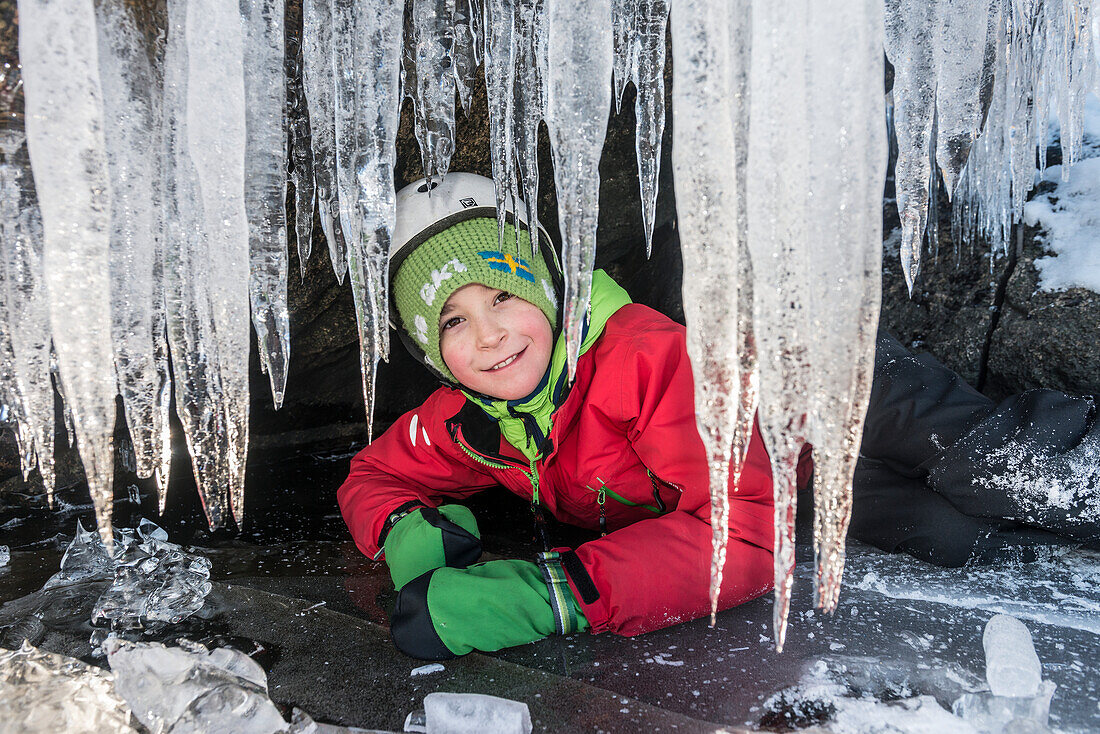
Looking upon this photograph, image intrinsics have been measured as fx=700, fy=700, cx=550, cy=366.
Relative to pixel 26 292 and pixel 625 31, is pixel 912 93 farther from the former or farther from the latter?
pixel 26 292

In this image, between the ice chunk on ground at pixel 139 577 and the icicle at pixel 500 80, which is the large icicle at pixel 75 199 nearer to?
the ice chunk on ground at pixel 139 577

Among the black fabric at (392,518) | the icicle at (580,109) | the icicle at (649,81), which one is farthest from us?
the black fabric at (392,518)

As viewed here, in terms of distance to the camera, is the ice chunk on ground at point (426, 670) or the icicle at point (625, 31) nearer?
the ice chunk on ground at point (426, 670)

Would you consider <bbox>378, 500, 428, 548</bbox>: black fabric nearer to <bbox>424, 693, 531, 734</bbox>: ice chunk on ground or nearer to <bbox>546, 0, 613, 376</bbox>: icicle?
<bbox>424, 693, 531, 734</bbox>: ice chunk on ground

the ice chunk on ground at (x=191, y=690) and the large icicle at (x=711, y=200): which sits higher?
the large icicle at (x=711, y=200)

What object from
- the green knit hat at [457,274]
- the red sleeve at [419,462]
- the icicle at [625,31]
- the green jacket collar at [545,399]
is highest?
the icicle at [625,31]

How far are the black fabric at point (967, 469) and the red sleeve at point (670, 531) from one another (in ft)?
2.02

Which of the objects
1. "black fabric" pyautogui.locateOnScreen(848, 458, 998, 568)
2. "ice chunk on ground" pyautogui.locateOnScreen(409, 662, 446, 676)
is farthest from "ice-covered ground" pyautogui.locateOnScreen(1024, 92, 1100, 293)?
"ice chunk on ground" pyautogui.locateOnScreen(409, 662, 446, 676)

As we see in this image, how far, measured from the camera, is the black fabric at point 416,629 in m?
1.69

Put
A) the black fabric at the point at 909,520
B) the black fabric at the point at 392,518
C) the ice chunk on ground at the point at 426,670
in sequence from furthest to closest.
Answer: the black fabric at the point at 392,518 → the black fabric at the point at 909,520 → the ice chunk on ground at the point at 426,670

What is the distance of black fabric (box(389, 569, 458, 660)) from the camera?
1688mm

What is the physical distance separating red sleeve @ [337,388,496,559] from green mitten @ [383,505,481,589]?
419 millimetres

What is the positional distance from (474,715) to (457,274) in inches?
52.8

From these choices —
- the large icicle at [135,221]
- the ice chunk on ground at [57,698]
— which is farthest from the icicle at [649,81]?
the ice chunk on ground at [57,698]
